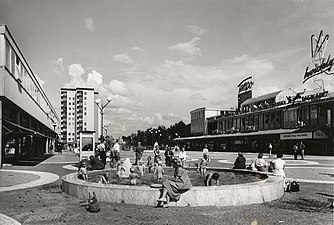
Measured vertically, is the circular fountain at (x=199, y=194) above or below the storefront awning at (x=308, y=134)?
below

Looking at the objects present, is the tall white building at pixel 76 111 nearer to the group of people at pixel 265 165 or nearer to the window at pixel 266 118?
the window at pixel 266 118

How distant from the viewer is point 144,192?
9.55m

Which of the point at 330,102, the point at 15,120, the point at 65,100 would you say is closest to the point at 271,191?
the point at 15,120

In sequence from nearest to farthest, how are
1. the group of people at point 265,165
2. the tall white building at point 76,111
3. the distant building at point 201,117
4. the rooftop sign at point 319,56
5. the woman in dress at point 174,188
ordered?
the woman in dress at point 174,188
the group of people at point 265,165
the rooftop sign at point 319,56
the distant building at point 201,117
the tall white building at point 76,111

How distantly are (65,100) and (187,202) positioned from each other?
563 feet

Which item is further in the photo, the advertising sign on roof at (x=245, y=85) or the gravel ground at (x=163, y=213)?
the advertising sign on roof at (x=245, y=85)

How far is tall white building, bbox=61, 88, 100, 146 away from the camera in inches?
6280

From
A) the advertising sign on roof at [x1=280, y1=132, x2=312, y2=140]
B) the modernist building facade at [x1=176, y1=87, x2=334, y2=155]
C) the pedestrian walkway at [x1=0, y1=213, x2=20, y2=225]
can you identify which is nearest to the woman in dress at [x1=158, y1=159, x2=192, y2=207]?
the pedestrian walkway at [x1=0, y1=213, x2=20, y2=225]

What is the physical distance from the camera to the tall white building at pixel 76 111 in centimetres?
15950

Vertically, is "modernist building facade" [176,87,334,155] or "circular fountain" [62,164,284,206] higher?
"modernist building facade" [176,87,334,155]

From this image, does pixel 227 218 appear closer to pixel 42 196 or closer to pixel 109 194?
pixel 109 194

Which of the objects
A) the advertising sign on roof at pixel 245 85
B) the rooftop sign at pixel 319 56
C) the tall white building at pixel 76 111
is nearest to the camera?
the rooftop sign at pixel 319 56

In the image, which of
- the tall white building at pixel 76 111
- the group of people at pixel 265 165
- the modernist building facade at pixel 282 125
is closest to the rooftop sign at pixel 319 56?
the modernist building facade at pixel 282 125

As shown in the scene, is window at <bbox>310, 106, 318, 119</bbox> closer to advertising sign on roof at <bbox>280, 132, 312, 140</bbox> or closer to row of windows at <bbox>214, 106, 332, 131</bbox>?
row of windows at <bbox>214, 106, 332, 131</bbox>
